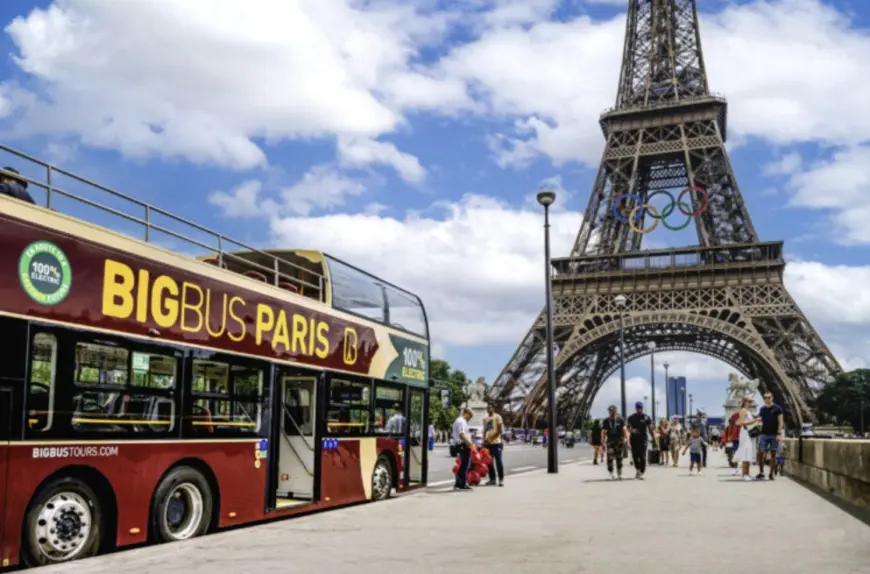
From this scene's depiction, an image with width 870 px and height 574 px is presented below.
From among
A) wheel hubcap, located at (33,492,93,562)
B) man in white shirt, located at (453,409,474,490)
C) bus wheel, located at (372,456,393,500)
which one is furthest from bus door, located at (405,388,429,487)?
wheel hubcap, located at (33,492,93,562)

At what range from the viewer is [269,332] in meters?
11.3

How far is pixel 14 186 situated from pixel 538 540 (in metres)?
5.94

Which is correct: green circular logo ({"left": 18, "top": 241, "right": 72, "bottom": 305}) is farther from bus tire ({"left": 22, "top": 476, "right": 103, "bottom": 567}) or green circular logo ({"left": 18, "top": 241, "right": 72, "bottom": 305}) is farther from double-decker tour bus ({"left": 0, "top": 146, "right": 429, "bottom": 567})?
bus tire ({"left": 22, "top": 476, "right": 103, "bottom": 567})

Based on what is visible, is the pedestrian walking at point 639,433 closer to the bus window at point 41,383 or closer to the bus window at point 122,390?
the bus window at point 122,390

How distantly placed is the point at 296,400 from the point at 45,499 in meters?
4.92

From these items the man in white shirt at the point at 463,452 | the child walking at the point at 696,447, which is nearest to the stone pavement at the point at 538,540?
the man in white shirt at the point at 463,452

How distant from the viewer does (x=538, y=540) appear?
952 cm

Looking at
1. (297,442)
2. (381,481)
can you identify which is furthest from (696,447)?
(297,442)

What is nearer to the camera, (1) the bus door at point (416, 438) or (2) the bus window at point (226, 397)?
(2) the bus window at point (226, 397)

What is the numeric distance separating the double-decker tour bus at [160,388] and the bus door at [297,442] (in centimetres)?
2

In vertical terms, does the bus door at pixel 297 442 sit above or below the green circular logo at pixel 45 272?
below

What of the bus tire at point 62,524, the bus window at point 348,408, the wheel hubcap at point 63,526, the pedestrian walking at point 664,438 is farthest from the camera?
the pedestrian walking at point 664,438

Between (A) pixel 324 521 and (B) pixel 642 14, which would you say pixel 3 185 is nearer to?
(A) pixel 324 521

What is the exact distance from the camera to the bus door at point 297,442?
12367mm
